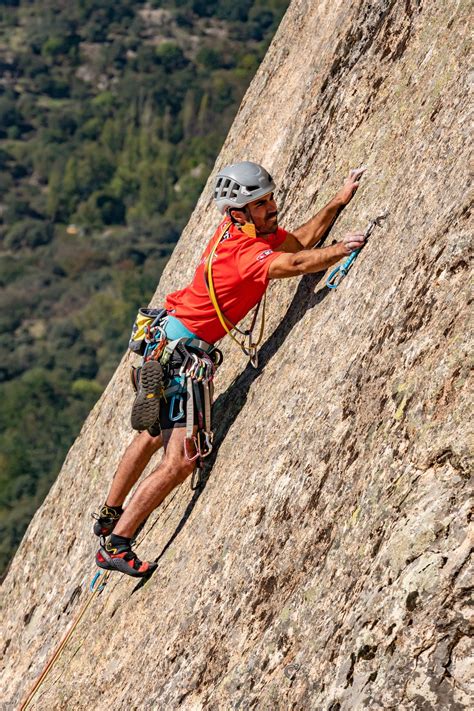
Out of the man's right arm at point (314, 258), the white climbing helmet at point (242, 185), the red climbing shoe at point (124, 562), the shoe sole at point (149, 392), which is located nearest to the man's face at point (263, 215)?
the white climbing helmet at point (242, 185)

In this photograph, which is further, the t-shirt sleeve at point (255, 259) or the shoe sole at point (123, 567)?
the shoe sole at point (123, 567)

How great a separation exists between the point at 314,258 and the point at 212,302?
1.20m

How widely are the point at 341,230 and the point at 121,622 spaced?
3.91 metres

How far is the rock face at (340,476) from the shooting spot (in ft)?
17.4

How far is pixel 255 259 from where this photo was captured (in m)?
8.16

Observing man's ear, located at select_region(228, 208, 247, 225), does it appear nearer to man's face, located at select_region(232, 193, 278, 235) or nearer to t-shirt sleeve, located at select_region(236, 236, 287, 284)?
man's face, located at select_region(232, 193, 278, 235)

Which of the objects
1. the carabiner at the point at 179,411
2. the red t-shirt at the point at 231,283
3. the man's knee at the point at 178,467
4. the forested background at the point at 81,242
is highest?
the red t-shirt at the point at 231,283

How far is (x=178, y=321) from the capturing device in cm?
898

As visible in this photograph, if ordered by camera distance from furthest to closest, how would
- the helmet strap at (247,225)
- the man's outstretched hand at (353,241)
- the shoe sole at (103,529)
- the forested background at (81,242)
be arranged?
the forested background at (81,242), the shoe sole at (103,529), the helmet strap at (247,225), the man's outstretched hand at (353,241)

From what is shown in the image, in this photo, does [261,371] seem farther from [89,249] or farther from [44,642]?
[89,249]

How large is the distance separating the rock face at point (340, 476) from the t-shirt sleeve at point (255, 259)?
21.4 inches

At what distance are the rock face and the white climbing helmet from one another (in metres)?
0.74

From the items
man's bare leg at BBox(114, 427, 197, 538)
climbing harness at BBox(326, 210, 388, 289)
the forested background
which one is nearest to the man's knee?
man's bare leg at BBox(114, 427, 197, 538)

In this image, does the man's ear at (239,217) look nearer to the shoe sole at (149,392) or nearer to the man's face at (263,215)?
the man's face at (263,215)
